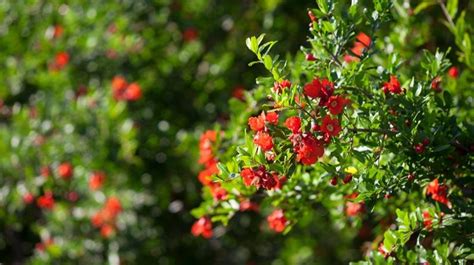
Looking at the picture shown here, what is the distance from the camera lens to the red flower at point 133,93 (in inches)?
170

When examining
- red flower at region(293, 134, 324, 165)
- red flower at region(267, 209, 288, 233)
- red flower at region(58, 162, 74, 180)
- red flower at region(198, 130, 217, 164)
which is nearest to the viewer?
red flower at region(293, 134, 324, 165)

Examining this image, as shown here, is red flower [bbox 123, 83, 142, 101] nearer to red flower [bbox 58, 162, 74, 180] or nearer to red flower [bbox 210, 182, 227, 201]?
red flower [bbox 58, 162, 74, 180]

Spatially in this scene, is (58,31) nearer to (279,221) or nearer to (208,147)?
(208,147)

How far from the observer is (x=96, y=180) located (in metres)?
4.32

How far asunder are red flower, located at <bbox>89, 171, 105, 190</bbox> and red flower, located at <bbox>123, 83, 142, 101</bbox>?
1.59ft

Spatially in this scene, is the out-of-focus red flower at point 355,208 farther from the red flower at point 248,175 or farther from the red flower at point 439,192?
the red flower at point 248,175

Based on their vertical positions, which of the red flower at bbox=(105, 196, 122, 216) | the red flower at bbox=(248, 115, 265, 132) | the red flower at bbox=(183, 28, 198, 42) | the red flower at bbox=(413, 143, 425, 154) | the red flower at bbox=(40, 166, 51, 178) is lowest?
the red flower at bbox=(413, 143, 425, 154)

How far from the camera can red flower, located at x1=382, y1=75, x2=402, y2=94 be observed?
6.98 ft

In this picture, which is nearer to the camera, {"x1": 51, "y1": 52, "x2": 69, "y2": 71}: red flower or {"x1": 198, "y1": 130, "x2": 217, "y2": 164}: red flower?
{"x1": 198, "y1": 130, "x2": 217, "y2": 164}: red flower

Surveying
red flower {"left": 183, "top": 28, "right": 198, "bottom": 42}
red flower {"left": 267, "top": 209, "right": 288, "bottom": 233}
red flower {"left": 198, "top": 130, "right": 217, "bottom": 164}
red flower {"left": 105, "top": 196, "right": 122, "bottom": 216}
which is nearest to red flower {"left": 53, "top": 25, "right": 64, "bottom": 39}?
red flower {"left": 183, "top": 28, "right": 198, "bottom": 42}

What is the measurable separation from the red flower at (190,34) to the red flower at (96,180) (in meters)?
1.05

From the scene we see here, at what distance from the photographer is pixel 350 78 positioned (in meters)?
2.01

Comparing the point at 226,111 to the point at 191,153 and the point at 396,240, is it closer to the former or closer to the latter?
the point at 191,153

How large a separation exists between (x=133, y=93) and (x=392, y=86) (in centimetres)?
241
